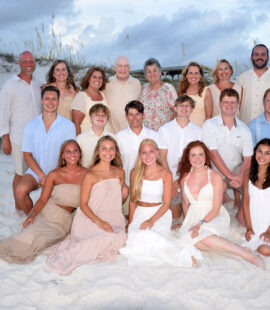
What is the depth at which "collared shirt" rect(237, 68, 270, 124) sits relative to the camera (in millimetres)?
5457

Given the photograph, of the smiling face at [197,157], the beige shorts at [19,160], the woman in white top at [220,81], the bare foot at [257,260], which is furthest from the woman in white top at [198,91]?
the beige shorts at [19,160]

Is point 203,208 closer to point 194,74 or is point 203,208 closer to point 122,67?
point 194,74

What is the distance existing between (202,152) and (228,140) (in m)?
0.88

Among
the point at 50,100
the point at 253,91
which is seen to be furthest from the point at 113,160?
the point at 253,91

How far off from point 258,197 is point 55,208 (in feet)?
7.65

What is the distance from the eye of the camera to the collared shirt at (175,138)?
4633 millimetres

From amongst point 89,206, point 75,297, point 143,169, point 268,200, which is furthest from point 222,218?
→ point 75,297

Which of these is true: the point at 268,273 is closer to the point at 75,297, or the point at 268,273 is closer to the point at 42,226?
the point at 75,297

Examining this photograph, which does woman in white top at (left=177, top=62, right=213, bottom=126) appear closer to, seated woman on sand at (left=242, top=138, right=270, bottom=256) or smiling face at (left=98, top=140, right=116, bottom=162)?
seated woman on sand at (left=242, top=138, right=270, bottom=256)

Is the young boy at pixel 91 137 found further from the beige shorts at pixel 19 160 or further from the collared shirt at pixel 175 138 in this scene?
the beige shorts at pixel 19 160

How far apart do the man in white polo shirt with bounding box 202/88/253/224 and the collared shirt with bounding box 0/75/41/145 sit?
2623 mm

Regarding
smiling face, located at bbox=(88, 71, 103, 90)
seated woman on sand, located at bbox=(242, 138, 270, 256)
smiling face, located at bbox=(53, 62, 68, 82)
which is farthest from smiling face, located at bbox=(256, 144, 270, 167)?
smiling face, located at bbox=(53, 62, 68, 82)

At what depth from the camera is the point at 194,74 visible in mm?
5164

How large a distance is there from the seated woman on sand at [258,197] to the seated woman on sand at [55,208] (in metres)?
1.96
